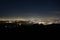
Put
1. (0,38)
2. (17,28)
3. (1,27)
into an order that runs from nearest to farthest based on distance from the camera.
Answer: (0,38) < (1,27) < (17,28)

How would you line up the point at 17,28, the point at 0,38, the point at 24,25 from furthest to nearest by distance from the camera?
1. the point at 24,25
2. the point at 17,28
3. the point at 0,38

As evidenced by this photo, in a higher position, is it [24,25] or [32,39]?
[24,25]

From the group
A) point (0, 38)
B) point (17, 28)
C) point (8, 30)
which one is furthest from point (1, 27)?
point (0, 38)

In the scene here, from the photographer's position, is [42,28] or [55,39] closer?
[55,39]

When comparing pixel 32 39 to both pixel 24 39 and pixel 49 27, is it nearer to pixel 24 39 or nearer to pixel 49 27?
pixel 24 39

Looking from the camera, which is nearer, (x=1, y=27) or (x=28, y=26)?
(x=1, y=27)

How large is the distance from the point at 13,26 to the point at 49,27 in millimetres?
13769

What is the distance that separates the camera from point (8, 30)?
43.8m

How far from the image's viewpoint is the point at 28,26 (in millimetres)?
49438

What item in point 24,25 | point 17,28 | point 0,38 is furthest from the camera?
point 24,25

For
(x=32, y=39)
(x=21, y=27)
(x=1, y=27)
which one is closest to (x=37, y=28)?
(x=21, y=27)

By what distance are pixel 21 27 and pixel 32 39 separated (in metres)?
16.1

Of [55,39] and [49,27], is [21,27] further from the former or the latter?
[55,39]

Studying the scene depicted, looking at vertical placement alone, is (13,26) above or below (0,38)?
above
